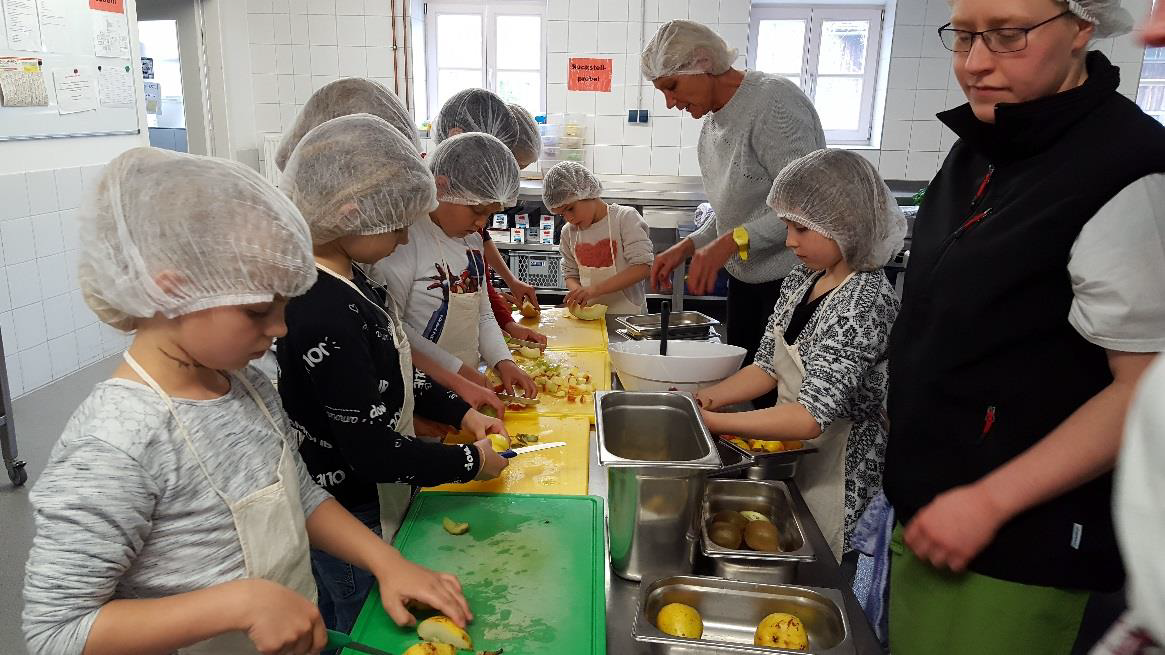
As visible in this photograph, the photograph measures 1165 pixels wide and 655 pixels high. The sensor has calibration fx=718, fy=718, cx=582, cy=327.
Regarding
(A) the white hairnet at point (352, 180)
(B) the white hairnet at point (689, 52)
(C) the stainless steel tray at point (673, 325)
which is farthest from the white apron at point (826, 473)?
(B) the white hairnet at point (689, 52)

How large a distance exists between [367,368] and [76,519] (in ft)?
1.67

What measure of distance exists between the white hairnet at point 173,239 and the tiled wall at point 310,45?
491 cm

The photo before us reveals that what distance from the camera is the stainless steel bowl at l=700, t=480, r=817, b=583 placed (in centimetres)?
120

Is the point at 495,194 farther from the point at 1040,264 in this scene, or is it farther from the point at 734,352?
the point at 1040,264

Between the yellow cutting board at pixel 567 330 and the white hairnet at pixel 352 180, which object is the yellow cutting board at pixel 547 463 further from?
the yellow cutting board at pixel 567 330

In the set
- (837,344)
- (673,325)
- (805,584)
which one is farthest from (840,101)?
(805,584)

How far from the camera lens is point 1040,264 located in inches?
38.7

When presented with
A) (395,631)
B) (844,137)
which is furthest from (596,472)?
(844,137)

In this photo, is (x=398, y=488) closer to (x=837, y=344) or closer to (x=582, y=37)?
(x=837, y=344)

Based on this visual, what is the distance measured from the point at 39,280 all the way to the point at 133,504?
3861 millimetres

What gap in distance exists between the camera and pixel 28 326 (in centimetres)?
380

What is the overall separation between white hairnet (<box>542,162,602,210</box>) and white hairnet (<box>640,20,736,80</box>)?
1.83 ft

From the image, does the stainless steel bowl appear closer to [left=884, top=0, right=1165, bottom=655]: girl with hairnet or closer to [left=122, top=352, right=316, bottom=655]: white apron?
[left=884, top=0, right=1165, bottom=655]: girl with hairnet

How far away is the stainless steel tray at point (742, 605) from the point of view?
1.06 metres
